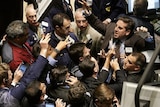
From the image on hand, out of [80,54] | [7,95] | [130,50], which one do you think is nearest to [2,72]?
[7,95]

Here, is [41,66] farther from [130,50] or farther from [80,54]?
[130,50]

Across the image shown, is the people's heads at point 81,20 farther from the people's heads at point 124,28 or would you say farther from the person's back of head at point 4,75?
the person's back of head at point 4,75

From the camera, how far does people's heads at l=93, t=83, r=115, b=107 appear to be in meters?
2.52

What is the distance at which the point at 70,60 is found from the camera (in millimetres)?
3301

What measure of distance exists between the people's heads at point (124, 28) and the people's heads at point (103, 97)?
0.95 m

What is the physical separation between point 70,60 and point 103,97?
2.80 ft

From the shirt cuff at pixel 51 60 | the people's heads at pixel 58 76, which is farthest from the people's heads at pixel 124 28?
the people's heads at pixel 58 76

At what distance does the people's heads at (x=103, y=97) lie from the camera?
2.52 metres

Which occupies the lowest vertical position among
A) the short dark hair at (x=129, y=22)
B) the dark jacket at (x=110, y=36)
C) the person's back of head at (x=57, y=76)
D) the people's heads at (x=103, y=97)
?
the people's heads at (x=103, y=97)

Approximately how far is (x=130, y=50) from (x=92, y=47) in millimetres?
535

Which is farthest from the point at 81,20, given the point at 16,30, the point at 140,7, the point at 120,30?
the point at 16,30

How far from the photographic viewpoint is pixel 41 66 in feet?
9.32

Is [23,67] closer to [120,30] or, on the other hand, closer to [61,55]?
[61,55]

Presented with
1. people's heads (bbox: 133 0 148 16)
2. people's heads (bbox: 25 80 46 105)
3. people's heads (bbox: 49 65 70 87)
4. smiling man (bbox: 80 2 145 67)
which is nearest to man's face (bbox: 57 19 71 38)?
smiling man (bbox: 80 2 145 67)
